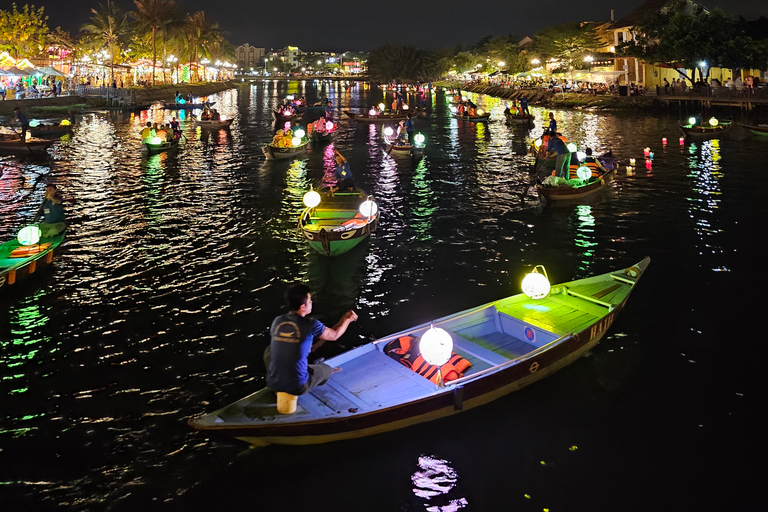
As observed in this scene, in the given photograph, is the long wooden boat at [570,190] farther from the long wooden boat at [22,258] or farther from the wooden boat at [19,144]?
the wooden boat at [19,144]

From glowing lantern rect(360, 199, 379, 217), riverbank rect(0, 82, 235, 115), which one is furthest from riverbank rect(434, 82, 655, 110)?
glowing lantern rect(360, 199, 379, 217)

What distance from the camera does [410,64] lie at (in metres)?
197

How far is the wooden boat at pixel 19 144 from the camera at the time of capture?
34.7 meters

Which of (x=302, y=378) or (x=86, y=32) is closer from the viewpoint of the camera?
(x=302, y=378)

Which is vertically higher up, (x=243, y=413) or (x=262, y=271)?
(x=262, y=271)

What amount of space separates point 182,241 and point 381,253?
6.76 meters

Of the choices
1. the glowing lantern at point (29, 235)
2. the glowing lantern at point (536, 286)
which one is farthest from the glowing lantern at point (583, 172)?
the glowing lantern at point (29, 235)

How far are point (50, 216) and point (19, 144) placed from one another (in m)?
24.1

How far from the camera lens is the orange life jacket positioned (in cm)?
884

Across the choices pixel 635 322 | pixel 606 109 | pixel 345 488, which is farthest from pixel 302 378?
pixel 606 109

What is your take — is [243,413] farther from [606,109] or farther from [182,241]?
[606,109]

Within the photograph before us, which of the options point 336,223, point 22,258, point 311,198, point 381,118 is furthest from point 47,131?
point 336,223

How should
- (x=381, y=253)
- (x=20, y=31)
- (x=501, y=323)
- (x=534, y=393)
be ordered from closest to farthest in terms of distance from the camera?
(x=534, y=393) < (x=501, y=323) < (x=381, y=253) < (x=20, y=31)

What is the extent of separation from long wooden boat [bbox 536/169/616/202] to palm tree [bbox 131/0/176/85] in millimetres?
90652
